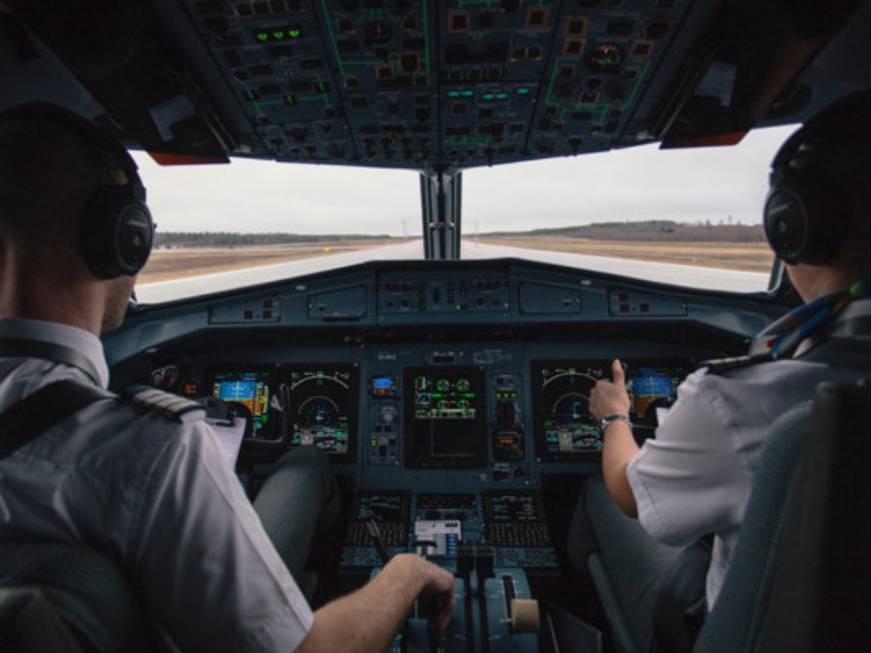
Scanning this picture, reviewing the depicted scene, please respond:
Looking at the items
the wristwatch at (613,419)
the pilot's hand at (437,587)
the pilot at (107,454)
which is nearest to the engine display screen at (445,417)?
the wristwatch at (613,419)

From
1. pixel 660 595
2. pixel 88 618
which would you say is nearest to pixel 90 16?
pixel 88 618

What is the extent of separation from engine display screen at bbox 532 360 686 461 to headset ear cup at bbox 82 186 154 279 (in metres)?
2.19

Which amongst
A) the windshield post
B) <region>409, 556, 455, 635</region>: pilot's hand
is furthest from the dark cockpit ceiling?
<region>409, 556, 455, 635</region>: pilot's hand

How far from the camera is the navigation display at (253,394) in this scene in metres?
2.82

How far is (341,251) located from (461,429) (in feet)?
21.5

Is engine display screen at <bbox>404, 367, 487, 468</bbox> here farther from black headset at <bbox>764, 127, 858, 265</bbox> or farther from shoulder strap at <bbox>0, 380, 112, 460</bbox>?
shoulder strap at <bbox>0, 380, 112, 460</bbox>

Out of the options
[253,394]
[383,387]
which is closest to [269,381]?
[253,394]

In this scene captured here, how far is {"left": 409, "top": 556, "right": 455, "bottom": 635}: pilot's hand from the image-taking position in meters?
1.15

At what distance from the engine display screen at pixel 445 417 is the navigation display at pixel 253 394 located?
0.76 meters

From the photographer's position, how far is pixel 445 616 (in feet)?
4.28

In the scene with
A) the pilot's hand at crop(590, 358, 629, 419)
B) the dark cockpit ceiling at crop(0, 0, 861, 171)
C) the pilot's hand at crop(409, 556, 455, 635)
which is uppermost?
the dark cockpit ceiling at crop(0, 0, 861, 171)

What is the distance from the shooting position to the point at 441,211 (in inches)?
142

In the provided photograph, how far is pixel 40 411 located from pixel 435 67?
1738 millimetres

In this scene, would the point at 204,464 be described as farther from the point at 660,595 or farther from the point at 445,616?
the point at 660,595
